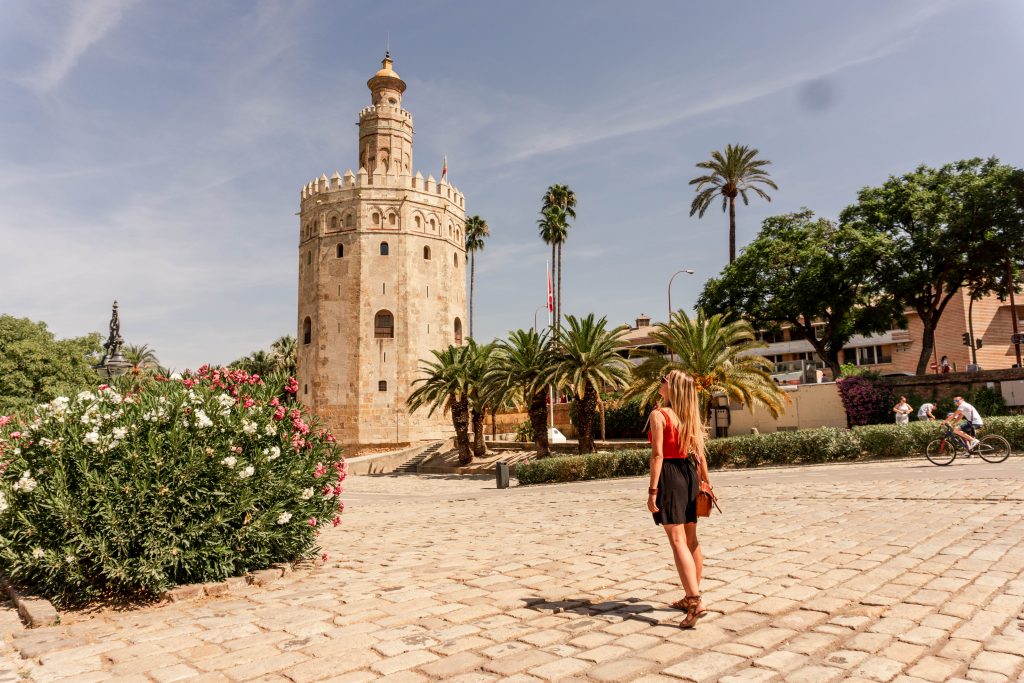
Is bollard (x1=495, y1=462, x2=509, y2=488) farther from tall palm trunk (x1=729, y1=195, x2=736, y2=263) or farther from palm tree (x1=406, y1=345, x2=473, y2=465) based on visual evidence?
tall palm trunk (x1=729, y1=195, x2=736, y2=263)

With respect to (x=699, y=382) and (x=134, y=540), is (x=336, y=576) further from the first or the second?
(x=699, y=382)

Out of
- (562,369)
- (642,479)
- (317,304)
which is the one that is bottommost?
(642,479)

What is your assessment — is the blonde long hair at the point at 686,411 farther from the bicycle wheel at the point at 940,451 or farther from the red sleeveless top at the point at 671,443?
the bicycle wheel at the point at 940,451

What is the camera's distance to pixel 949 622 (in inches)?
192

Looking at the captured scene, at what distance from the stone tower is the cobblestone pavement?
34.4 m

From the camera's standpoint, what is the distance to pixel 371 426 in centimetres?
4341

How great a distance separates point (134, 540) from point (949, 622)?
22.7 ft

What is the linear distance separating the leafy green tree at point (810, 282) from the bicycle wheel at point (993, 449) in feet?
54.3

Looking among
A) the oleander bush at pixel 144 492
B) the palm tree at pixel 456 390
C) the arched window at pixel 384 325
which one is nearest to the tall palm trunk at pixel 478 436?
the palm tree at pixel 456 390

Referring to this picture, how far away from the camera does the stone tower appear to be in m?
43.7

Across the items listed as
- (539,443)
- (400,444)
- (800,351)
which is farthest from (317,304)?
(800,351)

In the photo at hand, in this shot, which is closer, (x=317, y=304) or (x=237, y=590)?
(x=237, y=590)

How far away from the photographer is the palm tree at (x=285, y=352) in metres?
64.0

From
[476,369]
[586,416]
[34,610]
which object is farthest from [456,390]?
[34,610]
